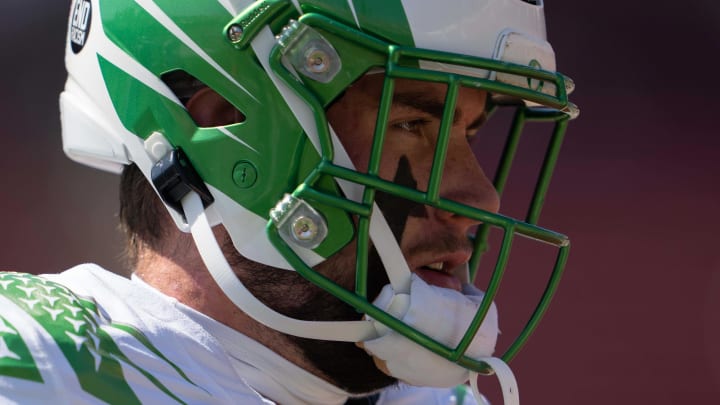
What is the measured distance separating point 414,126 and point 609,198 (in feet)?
6.52

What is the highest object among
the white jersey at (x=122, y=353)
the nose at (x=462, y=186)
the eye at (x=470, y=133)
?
the eye at (x=470, y=133)

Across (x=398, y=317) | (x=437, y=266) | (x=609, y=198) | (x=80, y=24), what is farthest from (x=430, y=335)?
(x=609, y=198)

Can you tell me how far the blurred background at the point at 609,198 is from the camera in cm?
321

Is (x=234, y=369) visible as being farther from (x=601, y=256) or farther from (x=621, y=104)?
(x=621, y=104)

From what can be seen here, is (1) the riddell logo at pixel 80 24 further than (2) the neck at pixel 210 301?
Yes

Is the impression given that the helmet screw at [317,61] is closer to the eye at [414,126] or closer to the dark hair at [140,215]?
the eye at [414,126]

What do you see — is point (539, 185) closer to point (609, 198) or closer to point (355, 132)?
point (355, 132)

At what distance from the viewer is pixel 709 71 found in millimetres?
3486

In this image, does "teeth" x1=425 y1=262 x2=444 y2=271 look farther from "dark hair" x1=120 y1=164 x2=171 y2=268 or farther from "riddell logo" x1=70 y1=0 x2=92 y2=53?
"riddell logo" x1=70 y1=0 x2=92 y2=53

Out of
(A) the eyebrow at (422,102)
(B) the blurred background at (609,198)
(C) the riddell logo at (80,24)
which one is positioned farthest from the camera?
(B) the blurred background at (609,198)

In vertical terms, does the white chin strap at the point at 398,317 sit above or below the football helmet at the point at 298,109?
below

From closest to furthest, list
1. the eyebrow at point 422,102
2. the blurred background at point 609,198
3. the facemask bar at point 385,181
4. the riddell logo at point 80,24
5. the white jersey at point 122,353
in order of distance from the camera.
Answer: the white jersey at point 122,353 < the facemask bar at point 385,181 < the eyebrow at point 422,102 < the riddell logo at point 80,24 < the blurred background at point 609,198

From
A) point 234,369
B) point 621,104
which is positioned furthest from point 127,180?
point 621,104

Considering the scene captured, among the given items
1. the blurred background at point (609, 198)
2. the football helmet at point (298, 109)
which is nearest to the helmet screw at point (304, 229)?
the football helmet at point (298, 109)
